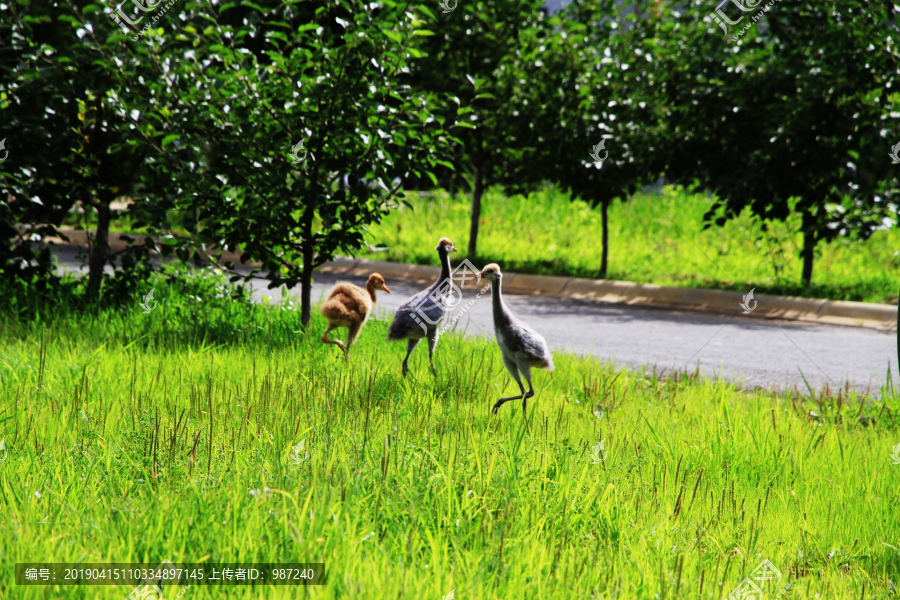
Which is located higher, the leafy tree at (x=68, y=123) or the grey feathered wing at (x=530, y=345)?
the leafy tree at (x=68, y=123)

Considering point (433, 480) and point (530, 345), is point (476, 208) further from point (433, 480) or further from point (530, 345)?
point (433, 480)

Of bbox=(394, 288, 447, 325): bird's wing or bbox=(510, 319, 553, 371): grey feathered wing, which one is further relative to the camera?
bbox=(394, 288, 447, 325): bird's wing

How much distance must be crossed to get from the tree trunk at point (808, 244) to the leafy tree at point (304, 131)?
20.8 feet

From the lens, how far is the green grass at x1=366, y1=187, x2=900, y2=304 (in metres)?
11.1

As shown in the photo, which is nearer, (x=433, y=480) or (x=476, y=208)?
(x=433, y=480)

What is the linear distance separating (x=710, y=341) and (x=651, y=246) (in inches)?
246

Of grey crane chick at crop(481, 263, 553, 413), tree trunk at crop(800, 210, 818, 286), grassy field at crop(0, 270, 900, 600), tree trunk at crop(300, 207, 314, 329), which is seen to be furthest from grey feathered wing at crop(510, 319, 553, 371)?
tree trunk at crop(800, 210, 818, 286)

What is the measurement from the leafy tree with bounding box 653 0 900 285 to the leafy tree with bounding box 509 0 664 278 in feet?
1.71

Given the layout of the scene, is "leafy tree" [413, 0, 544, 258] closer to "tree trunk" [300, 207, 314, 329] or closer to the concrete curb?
the concrete curb

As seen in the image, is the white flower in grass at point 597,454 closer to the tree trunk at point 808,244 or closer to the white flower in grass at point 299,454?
the white flower in grass at point 299,454

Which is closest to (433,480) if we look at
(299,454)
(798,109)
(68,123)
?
(299,454)

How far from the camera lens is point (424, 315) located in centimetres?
454

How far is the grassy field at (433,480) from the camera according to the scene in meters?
2.45

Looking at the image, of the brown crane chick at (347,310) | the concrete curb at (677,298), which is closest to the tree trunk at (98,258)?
the concrete curb at (677,298)
